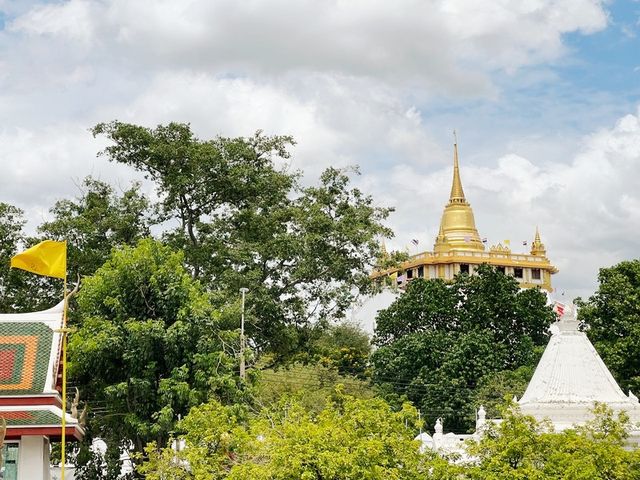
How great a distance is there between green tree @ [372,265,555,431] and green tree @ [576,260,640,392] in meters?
8.04

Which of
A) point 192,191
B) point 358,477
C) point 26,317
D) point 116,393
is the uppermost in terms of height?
point 192,191

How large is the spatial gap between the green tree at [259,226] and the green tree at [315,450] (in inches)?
581

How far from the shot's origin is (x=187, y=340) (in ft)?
104

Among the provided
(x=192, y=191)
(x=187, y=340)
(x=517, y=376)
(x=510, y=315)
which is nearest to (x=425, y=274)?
(x=510, y=315)

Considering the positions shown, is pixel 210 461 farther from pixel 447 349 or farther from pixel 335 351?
pixel 335 351

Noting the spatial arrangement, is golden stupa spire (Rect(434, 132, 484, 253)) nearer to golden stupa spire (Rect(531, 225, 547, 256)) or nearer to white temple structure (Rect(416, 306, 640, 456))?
golden stupa spire (Rect(531, 225, 547, 256))

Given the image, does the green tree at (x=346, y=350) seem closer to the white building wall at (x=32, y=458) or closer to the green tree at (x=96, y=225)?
the green tree at (x=96, y=225)

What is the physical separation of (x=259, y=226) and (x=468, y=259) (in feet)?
151

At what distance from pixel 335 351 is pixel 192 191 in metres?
28.1

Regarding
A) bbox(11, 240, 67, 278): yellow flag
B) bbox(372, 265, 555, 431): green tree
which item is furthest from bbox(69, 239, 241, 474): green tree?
bbox(372, 265, 555, 431): green tree

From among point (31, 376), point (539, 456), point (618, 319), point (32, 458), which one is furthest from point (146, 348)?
point (618, 319)

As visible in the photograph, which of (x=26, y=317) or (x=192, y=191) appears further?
(x=192, y=191)

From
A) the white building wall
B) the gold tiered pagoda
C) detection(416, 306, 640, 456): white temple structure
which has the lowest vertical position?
the white building wall

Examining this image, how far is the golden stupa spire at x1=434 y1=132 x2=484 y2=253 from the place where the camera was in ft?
286
